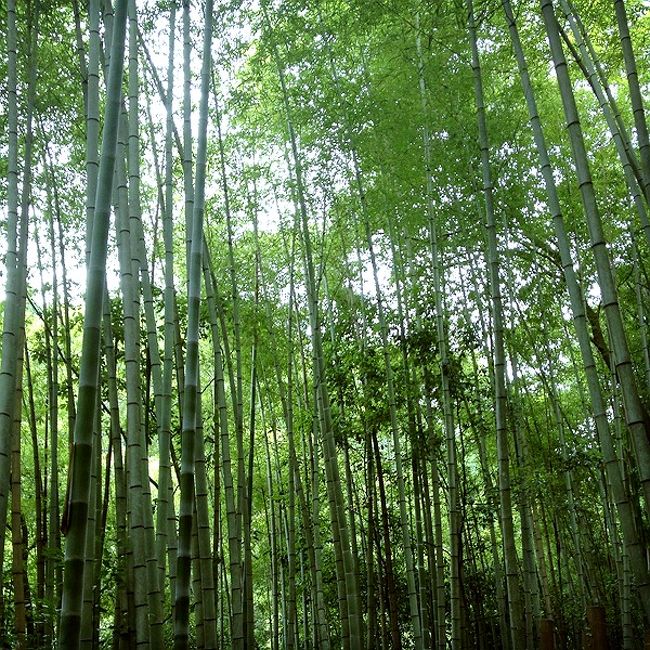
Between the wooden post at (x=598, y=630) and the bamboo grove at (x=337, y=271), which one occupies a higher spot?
the bamboo grove at (x=337, y=271)

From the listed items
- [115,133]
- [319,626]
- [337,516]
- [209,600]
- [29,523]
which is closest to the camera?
[115,133]

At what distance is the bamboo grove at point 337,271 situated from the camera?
3404 millimetres

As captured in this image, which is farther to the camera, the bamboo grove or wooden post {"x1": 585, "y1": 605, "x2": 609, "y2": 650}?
the bamboo grove

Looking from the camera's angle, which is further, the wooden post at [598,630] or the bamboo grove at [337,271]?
the bamboo grove at [337,271]

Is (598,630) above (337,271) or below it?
below

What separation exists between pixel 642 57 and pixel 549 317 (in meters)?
2.65

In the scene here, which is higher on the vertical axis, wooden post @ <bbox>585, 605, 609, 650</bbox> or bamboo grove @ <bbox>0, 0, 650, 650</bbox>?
bamboo grove @ <bbox>0, 0, 650, 650</bbox>

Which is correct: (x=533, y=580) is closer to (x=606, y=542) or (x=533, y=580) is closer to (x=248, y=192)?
(x=606, y=542)

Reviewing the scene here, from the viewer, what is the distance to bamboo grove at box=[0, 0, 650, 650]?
3404 millimetres

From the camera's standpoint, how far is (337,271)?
26.9 feet

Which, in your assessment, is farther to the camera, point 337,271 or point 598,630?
point 337,271

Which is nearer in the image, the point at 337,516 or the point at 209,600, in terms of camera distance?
the point at 209,600

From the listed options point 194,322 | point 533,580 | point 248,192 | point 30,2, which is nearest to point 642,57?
point 248,192

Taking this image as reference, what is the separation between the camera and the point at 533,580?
6.35m
